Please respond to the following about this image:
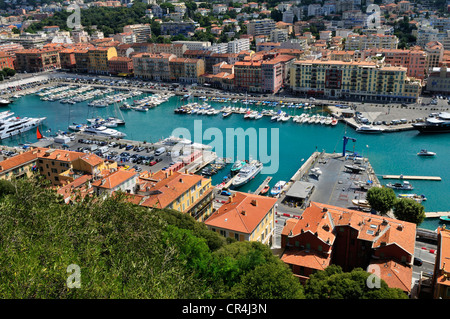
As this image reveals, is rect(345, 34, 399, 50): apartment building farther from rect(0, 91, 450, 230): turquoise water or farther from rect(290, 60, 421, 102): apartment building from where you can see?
rect(0, 91, 450, 230): turquoise water

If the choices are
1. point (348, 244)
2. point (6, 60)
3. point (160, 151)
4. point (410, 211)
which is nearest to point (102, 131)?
point (160, 151)

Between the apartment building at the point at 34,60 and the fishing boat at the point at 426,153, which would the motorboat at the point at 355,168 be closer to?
the fishing boat at the point at 426,153

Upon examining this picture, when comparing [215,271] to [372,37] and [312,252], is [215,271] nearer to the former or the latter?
[312,252]

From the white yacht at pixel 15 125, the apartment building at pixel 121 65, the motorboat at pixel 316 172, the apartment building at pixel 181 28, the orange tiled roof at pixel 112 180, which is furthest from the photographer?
the apartment building at pixel 181 28

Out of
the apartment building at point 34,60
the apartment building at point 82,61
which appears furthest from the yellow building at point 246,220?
the apartment building at point 34,60

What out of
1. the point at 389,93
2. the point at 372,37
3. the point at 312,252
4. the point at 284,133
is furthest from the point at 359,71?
the point at 312,252

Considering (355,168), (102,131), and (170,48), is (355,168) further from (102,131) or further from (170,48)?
(170,48)
